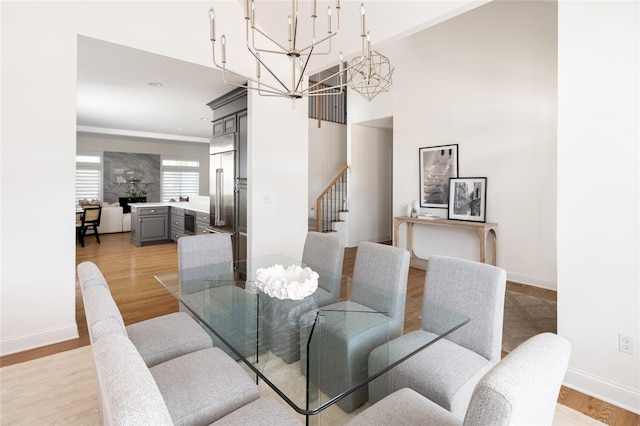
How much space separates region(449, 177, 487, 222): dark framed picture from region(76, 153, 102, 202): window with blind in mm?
9625

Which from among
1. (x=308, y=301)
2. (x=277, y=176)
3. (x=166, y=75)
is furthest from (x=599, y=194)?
(x=166, y=75)

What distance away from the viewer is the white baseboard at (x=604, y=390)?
190 cm

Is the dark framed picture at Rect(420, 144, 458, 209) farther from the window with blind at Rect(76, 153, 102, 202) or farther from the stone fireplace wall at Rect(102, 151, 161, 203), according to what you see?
the window with blind at Rect(76, 153, 102, 202)

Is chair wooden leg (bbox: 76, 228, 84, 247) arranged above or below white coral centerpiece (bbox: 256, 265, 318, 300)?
below

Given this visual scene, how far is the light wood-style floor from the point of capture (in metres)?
1.93

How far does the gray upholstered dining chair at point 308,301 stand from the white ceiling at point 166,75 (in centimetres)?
203

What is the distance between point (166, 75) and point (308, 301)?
11.5 ft

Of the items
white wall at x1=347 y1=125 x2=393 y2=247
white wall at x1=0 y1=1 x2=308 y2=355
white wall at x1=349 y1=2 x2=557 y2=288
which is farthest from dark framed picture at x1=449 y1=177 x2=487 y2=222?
white wall at x1=0 y1=1 x2=308 y2=355

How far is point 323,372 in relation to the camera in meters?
A: 1.29

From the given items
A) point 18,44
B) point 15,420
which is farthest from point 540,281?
point 18,44

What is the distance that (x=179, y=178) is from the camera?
10992 millimetres

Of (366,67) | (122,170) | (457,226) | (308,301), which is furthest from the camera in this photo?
(122,170)

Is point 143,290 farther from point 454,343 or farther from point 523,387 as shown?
point 523,387

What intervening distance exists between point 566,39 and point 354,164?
15.3 ft
